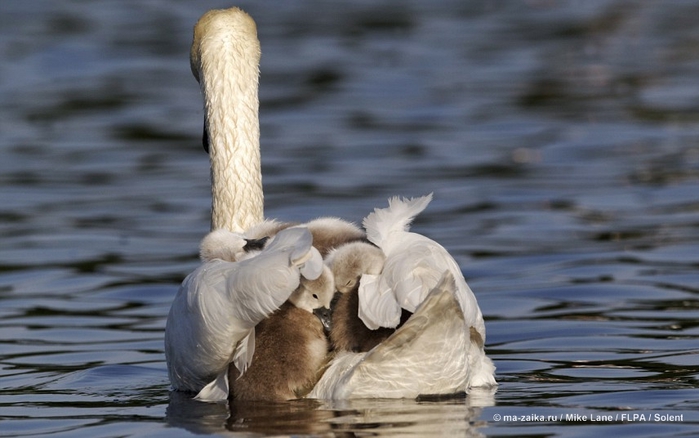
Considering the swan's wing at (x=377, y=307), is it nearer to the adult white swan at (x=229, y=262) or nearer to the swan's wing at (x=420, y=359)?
the swan's wing at (x=420, y=359)

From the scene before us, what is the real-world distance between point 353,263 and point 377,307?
1.07 feet

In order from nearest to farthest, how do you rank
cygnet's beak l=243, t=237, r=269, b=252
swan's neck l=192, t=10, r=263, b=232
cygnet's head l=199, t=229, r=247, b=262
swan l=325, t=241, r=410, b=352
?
swan l=325, t=241, r=410, b=352 < cygnet's beak l=243, t=237, r=269, b=252 < cygnet's head l=199, t=229, r=247, b=262 < swan's neck l=192, t=10, r=263, b=232

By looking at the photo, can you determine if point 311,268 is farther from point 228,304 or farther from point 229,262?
point 229,262

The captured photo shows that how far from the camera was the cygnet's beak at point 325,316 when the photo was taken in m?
6.91

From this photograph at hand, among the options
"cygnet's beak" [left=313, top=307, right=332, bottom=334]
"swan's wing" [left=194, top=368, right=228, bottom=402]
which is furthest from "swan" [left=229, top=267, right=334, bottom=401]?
"swan's wing" [left=194, top=368, right=228, bottom=402]

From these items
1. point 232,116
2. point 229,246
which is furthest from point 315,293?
point 232,116

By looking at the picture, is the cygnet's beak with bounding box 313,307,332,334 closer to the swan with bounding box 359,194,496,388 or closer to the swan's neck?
the swan with bounding box 359,194,496,388

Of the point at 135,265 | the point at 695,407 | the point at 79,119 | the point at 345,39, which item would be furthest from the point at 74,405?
the point at 345,39

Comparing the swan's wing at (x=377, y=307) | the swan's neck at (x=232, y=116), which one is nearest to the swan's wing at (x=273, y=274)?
the swan's wing at (x=377, y=307)

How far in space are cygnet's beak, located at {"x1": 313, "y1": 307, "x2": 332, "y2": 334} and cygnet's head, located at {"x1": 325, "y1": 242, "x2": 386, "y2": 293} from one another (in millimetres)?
116

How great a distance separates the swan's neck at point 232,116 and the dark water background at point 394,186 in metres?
1.10

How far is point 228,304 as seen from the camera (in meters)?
6.59

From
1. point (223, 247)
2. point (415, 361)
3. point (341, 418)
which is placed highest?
point (223, 247)

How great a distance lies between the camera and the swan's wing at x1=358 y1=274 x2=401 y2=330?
6.48m
